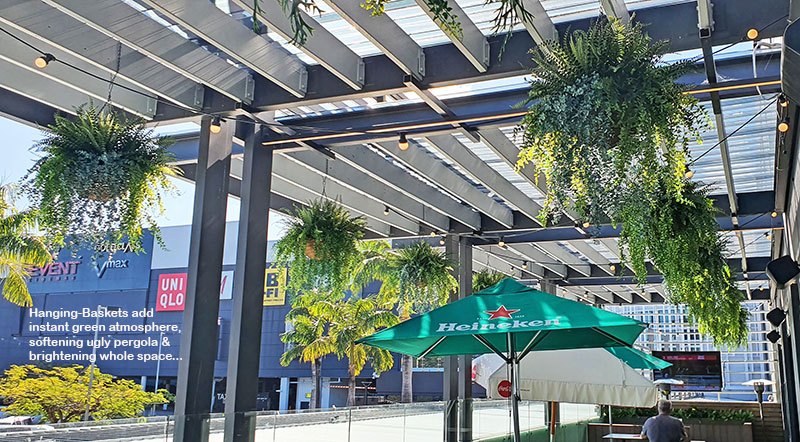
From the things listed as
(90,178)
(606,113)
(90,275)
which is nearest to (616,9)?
(606,113)

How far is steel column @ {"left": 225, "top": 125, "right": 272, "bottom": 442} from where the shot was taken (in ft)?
20.5

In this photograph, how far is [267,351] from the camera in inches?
1660

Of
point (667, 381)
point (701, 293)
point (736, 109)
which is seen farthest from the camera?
point (667, 381)

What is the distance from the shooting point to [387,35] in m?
5.27

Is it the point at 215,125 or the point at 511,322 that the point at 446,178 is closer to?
the point at 215,125

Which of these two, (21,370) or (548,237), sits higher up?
(548,237)

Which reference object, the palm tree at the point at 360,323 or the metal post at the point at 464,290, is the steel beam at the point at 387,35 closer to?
the metal post at the point at 464,290

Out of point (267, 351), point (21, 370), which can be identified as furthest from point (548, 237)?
point (267, 351)

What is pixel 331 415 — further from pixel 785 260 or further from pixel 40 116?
pixel 785 260

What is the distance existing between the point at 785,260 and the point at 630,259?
1276mm

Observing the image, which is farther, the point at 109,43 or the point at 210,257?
the point at 210,257

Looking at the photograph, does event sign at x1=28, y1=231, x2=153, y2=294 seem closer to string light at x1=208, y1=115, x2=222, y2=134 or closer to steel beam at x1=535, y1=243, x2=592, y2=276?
steel beam at x1=535, y1=243, x2=592, y2=276

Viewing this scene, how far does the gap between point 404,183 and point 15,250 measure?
30.8ft

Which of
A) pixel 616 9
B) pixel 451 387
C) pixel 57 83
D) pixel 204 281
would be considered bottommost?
pixel 451 387
